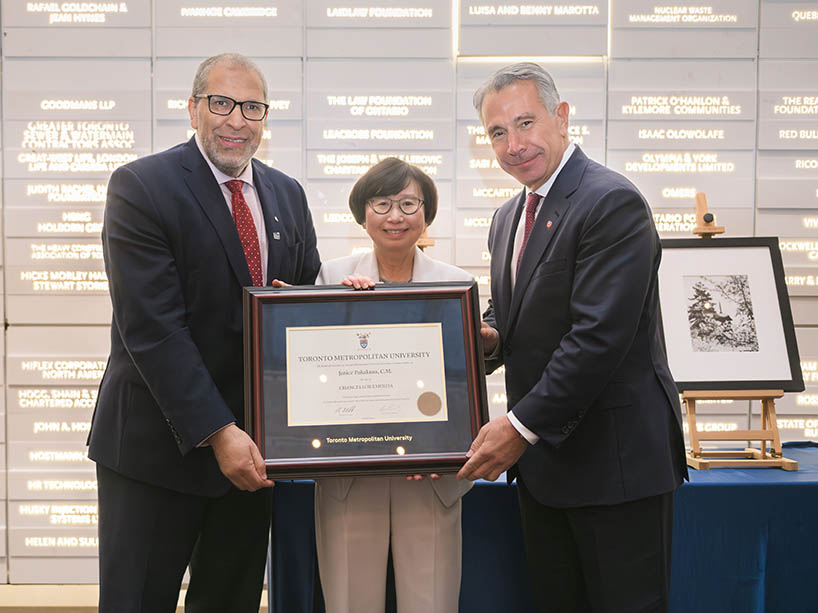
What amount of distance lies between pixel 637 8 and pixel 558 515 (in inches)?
103

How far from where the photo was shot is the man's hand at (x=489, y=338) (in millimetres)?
1786

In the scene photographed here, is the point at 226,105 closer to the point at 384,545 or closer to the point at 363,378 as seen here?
the point at 363,378

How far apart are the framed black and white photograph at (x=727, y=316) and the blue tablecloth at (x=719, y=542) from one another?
0.39 m

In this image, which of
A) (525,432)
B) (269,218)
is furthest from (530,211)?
(269,218)

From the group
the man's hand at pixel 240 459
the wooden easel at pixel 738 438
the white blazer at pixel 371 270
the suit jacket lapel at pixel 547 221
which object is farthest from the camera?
the wooden easel at pixel 738 438

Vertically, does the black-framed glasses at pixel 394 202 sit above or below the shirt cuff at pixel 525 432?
above

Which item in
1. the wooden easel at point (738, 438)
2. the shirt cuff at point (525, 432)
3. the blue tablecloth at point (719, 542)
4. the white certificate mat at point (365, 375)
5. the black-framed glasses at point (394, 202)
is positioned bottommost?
the blue tablecloth at point (719, 542)

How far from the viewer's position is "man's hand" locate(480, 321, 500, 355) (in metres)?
1.79

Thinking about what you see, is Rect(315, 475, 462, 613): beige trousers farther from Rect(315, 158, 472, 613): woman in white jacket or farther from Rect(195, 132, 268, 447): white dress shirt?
Rect(195, 132, 268, 447): white dress shirt

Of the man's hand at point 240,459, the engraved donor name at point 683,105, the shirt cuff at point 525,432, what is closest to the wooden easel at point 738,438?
the shirt cuff at point 525,432

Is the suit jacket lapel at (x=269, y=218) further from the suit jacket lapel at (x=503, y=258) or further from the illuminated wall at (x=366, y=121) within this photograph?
the illuminated wall at (x=366, y=121)

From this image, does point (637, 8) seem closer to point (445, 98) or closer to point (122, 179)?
point (445, 98)

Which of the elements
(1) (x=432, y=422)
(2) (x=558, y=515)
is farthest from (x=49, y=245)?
(2) (x=558, y=515)

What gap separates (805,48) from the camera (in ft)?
10.4
